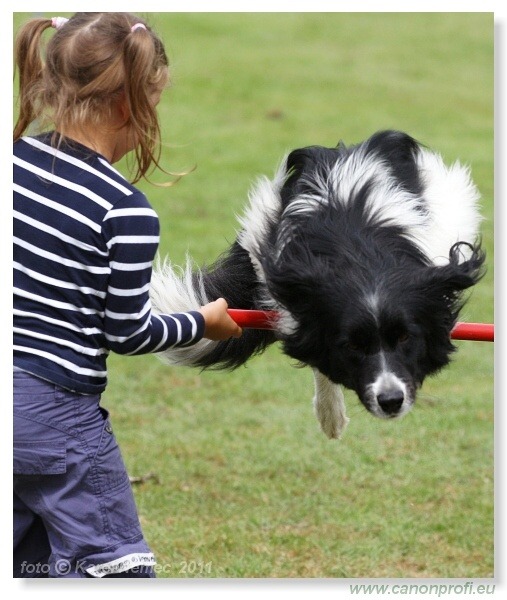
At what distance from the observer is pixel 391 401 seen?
3.85 meters

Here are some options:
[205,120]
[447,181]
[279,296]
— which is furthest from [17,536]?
[205,120]

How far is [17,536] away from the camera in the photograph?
11.6 ft

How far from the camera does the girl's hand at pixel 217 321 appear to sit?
148 inches

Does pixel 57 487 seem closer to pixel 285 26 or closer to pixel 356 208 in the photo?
pixel 356 208

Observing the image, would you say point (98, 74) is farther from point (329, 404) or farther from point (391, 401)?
point (329, 404)

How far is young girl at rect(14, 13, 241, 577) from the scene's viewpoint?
10.8 ft

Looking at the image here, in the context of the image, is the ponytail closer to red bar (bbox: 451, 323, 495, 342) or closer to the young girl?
the young girl

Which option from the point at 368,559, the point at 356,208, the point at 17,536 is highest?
the point at 356,208

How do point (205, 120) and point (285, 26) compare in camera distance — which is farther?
point (285, 26)

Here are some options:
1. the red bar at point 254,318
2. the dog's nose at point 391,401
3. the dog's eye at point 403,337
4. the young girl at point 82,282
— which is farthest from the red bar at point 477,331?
the young girl at point 82,282

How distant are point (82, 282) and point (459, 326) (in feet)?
5.17

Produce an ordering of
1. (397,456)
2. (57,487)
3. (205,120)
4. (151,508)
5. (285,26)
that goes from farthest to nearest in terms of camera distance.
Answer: (285,26) → (205,120) → (397,456) → (151,508) → (57,487)

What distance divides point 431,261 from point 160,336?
140cm
